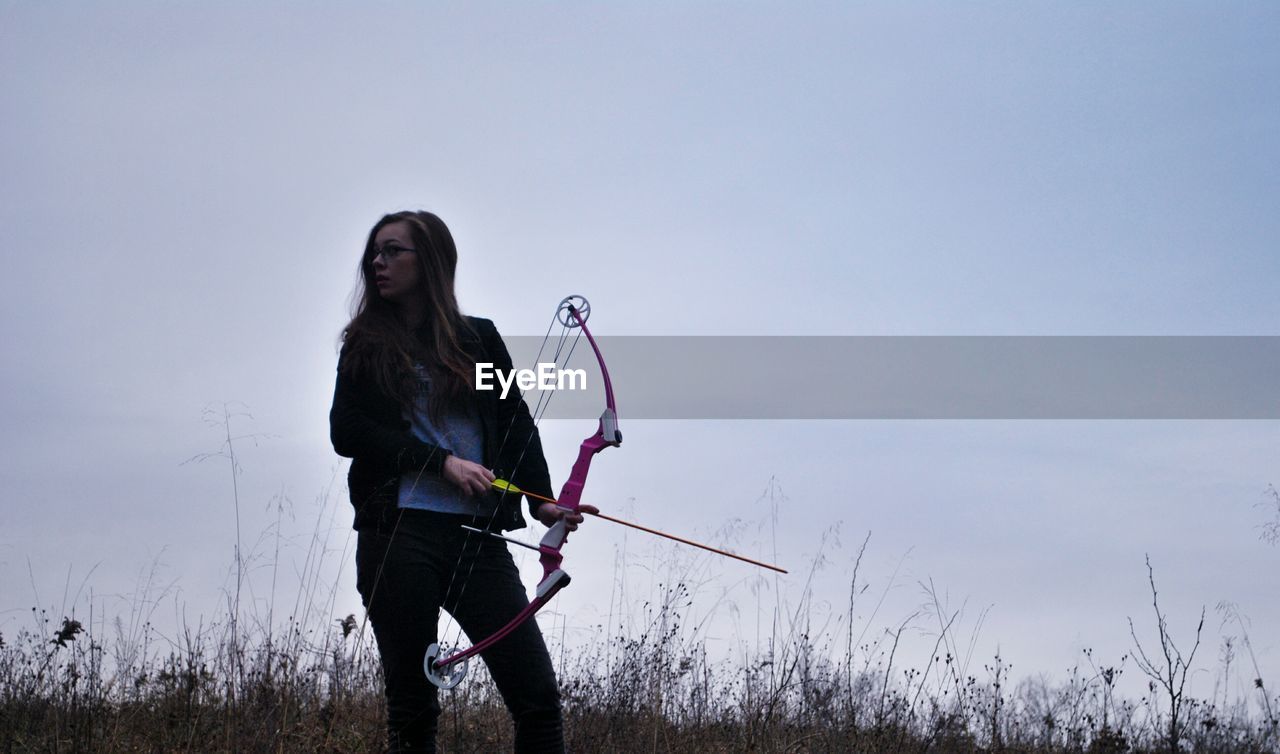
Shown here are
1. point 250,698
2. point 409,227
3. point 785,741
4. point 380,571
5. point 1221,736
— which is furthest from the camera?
point 1221,736

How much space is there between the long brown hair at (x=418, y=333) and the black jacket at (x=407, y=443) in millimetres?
39

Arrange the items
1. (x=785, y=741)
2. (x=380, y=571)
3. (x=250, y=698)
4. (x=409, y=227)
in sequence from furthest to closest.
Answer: (x=785, y=741)
(x=250, y=698)
(x=409, y=227)
(x=380, y=571)

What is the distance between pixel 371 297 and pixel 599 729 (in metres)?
2.23

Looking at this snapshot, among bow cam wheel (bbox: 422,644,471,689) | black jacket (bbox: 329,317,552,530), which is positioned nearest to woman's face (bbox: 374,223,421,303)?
black jacket (bbox: 329,317,552,530)

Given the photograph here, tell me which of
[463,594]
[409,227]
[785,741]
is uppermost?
[409,227]

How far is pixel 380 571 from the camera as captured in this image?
2.75 meters

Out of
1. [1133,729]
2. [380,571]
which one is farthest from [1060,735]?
[380,571]

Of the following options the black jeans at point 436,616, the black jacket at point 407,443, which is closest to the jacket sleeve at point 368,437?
the black jacket at point 407,443

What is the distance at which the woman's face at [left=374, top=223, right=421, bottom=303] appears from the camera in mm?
3066

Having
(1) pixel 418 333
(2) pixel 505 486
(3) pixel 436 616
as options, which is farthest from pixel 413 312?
(3) pixel 436 616

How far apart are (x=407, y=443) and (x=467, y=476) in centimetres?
19

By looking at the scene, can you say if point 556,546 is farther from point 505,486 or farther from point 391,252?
point 391,252

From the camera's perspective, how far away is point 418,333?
3094 mm

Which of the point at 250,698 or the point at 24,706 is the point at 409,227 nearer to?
the point at 250,698
